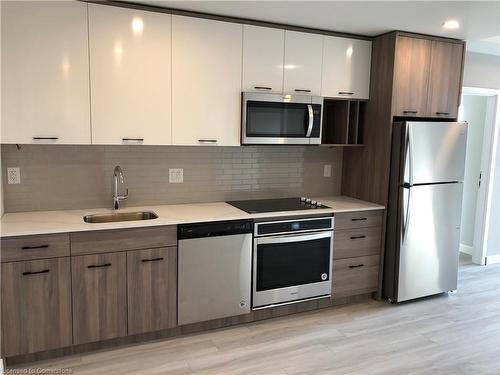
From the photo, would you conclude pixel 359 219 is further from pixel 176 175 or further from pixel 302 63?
pixel 176 175

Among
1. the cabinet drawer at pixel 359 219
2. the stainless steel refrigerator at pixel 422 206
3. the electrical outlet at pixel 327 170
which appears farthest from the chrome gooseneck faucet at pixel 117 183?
the stainless steel refrigerator at pixel 422 206

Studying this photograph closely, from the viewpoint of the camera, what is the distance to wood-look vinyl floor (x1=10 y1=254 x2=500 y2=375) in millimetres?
2689

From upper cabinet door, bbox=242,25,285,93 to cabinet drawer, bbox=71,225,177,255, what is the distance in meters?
1.34

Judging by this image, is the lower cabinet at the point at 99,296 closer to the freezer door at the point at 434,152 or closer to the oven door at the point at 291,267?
the oven door at the point at 291,267

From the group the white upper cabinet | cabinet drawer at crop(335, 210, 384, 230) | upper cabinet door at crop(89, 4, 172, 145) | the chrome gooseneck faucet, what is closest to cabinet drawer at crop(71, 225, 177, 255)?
the chrome gooseneck faucet

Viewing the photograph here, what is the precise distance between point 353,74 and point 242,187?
143 cm

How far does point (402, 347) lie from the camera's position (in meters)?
3.00

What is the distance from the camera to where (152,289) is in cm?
290

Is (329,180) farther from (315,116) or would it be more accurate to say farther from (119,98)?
(119,98)

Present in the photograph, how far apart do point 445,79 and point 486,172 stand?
166 centimetres

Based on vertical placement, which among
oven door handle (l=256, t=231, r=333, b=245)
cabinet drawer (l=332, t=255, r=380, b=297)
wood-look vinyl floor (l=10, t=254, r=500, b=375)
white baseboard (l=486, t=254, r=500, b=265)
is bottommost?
wood-look vinyl floor (l=10, t=254, r=500, b=375)

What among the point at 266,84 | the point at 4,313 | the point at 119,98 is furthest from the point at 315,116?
the point at 4,313

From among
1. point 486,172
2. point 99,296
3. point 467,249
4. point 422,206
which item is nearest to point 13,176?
point 99,296

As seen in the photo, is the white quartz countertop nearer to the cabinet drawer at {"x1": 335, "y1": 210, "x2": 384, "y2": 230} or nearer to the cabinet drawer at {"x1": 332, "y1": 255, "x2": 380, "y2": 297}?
the cabinet drawer at {"x1": 335, "y1": 210, "x2": 384, "y2": 230}
